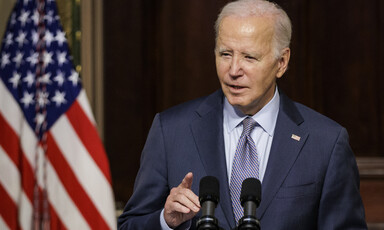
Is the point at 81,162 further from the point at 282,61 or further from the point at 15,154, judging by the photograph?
the point at 282,61

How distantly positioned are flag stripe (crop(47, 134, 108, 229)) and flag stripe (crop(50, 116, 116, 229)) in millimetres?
22

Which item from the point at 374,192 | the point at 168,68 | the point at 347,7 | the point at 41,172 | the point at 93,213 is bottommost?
the point at 374,192

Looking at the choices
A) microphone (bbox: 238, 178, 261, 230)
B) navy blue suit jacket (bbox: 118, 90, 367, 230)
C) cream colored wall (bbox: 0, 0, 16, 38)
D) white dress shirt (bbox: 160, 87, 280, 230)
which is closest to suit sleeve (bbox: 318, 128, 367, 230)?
navy blue suit jacket (bbox: 118, 90, 367, 230)

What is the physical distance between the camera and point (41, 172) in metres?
3.28

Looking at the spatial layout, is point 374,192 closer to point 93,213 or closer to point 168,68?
point 168,68

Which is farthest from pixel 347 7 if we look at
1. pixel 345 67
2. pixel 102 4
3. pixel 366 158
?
pixel 102 4

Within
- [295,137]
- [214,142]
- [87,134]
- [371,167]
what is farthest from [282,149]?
[371,167]

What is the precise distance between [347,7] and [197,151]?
2.41 meters

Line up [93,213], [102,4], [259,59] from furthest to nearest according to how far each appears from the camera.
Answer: [102,4]
[93,213]
[259,59]

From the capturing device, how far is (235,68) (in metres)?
2.04

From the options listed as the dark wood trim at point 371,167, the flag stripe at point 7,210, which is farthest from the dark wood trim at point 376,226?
the flag stripe at point 7,210

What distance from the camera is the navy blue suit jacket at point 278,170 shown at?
2049 millimetres

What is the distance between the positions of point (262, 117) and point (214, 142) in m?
0.21

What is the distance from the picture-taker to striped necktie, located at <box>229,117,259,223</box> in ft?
6.81
